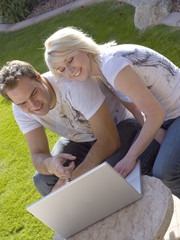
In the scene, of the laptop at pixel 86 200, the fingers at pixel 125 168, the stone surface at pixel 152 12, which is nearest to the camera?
the laptop at pixel 86 200

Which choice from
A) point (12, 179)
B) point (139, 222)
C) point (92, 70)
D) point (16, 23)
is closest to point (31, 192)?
point (12, 179)

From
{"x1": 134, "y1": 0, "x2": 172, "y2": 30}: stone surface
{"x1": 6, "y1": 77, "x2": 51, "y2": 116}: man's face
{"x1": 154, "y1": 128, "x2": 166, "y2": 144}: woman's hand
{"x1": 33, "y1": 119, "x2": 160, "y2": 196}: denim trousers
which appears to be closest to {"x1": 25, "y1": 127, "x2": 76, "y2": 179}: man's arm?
{"x1": 33, "y1": 119, "x2": 160, "y2": 196}: denim trousers

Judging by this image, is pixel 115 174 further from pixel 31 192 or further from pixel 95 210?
pixel 31 192

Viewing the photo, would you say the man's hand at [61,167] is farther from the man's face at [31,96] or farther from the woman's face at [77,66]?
the woman's face at [77,66]

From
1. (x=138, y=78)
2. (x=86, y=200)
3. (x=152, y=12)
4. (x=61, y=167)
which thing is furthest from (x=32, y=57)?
(x=86, y=200)

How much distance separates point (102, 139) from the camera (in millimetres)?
2229

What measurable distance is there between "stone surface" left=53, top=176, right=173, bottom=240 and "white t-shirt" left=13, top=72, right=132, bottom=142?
629 millimetres

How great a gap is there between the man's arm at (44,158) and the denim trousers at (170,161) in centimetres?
52

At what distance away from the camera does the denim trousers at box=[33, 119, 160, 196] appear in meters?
2.23

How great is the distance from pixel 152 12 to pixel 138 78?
8.61ft

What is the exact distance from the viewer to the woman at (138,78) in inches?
77.0

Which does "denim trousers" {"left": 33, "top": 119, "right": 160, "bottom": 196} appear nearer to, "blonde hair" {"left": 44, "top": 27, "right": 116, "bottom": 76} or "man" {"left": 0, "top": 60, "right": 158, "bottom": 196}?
"man" {"left": 0, "top": 60, "right": 158, "bottom": 196}

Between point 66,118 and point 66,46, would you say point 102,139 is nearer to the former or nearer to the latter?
point 66,118

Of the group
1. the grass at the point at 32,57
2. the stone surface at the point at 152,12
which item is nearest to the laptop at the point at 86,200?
the grass at the point at 32,57
